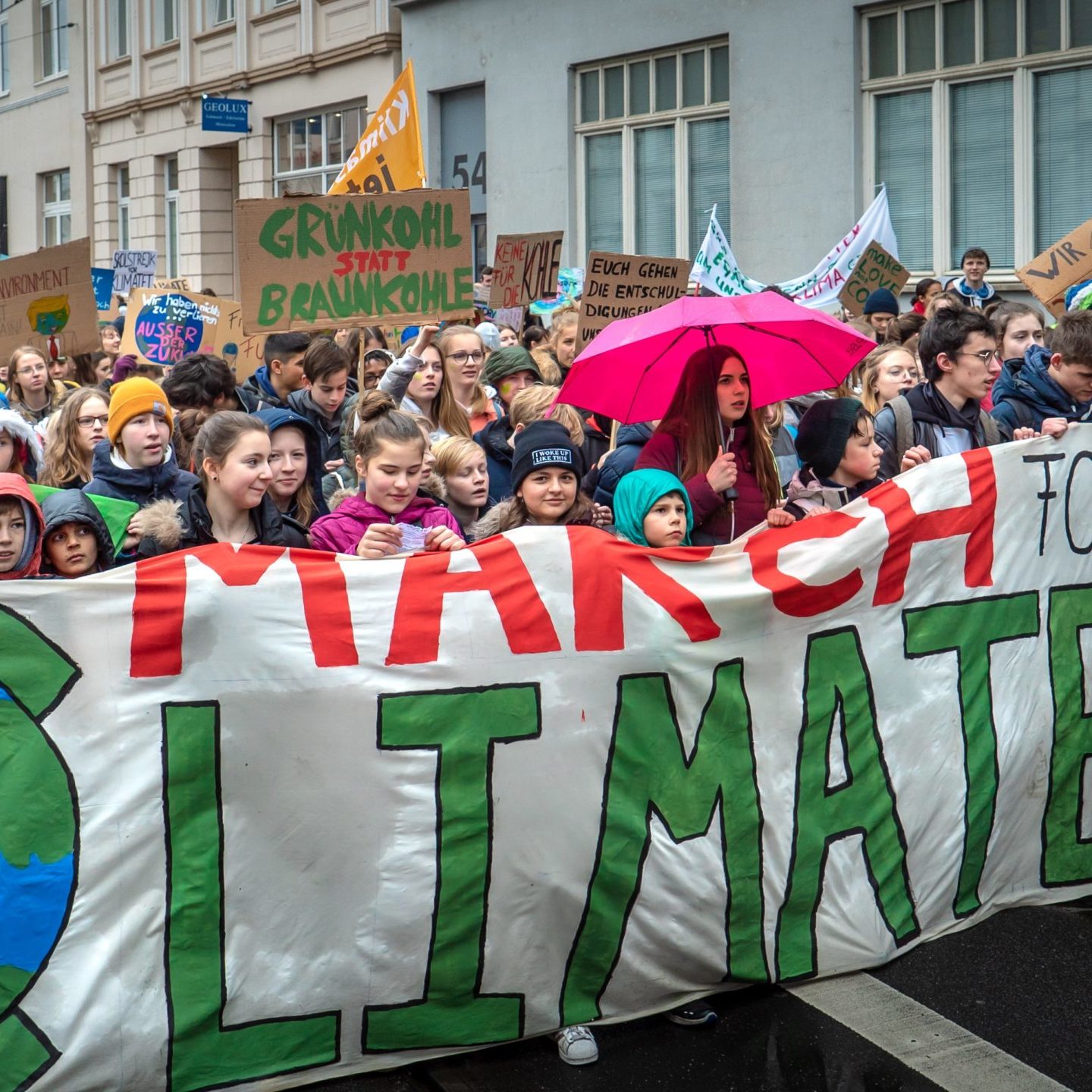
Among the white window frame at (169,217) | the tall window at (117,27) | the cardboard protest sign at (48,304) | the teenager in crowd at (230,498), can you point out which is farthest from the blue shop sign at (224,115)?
the teenager in crowd at (230,498)

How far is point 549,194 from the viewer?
19.2 m

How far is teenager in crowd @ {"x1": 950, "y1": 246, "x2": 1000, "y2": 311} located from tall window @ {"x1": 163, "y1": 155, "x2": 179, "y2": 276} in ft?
55.7

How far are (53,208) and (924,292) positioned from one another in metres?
22.7

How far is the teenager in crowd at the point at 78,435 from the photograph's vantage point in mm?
6508

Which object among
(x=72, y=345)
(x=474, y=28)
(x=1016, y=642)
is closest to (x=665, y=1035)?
(x=1016, y=642)

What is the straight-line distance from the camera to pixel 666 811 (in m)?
4.29

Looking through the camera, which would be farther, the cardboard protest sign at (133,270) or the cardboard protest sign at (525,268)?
the cardboard protest sign at (133,270)

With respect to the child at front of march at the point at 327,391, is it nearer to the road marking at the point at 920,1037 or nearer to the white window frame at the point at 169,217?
the road marking at the point at 920,1037

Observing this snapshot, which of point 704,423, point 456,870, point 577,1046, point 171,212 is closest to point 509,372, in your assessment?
point 704,423

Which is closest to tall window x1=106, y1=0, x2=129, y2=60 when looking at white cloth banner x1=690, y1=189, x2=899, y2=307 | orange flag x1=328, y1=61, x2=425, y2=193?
white cloth banner x1=690, y1=189, x2=899, y2=307

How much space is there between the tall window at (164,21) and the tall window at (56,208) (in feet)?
15.5

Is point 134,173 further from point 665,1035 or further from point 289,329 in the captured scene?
point 665,1035

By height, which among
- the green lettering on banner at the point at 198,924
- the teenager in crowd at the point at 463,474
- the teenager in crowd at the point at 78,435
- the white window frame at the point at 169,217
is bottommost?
the green lettering on banner at the point at 198,924

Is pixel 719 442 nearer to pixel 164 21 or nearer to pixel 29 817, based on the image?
pixel 29 817
